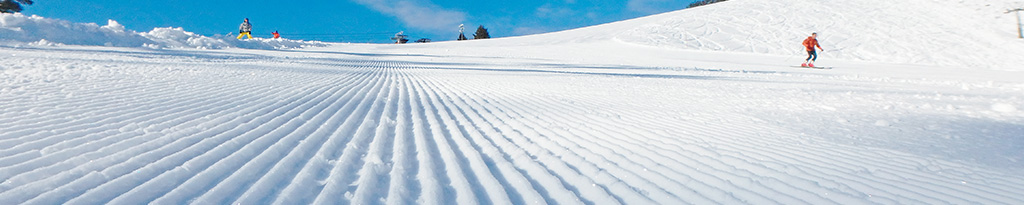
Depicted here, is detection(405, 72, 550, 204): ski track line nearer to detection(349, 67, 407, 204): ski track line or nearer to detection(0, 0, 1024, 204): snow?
detection(0, 0, 1024, 204): snow

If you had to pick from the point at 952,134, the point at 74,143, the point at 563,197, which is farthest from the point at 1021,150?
the point at 74,143

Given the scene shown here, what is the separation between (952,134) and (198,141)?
6.30 m

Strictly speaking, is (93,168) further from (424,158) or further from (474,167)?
(474,167)

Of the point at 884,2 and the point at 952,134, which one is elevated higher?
the point at 884,2

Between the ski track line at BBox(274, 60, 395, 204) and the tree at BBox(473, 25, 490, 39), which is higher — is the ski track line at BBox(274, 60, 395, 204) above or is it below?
below

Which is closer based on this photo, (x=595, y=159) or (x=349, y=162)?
(x=349, y=162)

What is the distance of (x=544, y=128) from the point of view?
4383 mm

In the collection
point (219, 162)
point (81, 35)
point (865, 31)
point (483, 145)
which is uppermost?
point (865, 31)

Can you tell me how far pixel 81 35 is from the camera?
1722 centimetres

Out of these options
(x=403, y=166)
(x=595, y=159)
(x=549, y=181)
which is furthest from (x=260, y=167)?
(x=595, y=159)

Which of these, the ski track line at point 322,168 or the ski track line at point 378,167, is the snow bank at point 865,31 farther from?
the ski track line at point 322,168

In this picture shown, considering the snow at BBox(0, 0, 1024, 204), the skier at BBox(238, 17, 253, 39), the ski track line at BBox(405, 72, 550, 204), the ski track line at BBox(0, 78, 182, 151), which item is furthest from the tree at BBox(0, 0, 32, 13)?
the ski track line at BBox(405, 72, 550, 204)

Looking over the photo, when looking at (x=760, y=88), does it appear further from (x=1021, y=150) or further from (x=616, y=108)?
(x=1021, y=150)

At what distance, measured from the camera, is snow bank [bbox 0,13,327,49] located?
51.1ft
